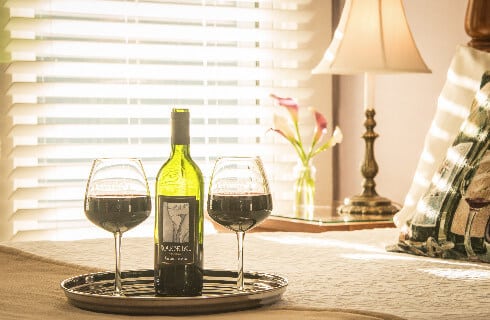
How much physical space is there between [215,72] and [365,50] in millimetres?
931

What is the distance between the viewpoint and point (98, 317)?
1182mm

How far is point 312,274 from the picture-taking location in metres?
1.59

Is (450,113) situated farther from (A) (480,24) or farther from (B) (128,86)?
(B) (128,86)

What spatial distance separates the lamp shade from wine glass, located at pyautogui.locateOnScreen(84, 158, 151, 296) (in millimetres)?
1615

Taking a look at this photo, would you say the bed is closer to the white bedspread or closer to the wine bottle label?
the white bedspread

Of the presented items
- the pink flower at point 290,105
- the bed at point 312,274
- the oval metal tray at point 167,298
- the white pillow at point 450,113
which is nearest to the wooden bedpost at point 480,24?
the white pillow at point 450,113

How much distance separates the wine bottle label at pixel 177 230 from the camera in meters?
1.27

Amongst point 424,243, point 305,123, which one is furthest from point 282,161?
point 424,243

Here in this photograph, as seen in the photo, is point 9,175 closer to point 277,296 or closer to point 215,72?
point 215,72

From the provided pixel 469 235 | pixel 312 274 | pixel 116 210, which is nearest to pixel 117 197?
pixel 116 210

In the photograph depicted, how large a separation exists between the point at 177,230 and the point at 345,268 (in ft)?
1.60

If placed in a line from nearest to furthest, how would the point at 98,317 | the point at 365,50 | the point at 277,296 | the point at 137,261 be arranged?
the point at 98,317
the point at 277,296
the point at 137,261
the point at 365,50

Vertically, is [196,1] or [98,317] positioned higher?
[196,1]

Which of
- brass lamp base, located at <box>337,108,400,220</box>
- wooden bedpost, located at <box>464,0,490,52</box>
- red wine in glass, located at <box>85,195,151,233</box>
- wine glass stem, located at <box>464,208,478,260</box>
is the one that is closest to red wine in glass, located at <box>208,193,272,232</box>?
red wine in glass, located at <box>85,195,151,233</box>
